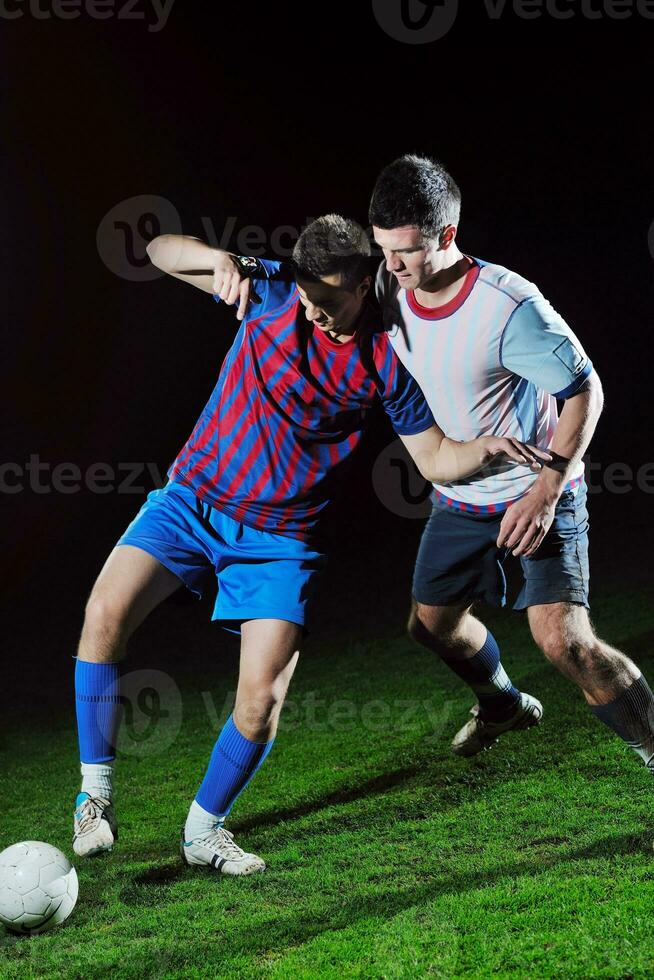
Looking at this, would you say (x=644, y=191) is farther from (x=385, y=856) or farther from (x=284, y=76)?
(x=385, y=856)

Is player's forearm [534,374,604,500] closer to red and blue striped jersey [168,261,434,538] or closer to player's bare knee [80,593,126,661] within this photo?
red and blue striped jersey [168,261,434,538]

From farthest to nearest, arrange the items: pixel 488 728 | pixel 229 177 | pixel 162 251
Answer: pixel 229 177, pixel 488 728, pixel 162 251

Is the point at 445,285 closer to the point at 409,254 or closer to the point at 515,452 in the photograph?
the point at 409,254

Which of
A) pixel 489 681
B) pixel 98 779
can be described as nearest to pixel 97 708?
pixel 98 779

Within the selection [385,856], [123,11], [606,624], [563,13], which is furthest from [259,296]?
[563,13]

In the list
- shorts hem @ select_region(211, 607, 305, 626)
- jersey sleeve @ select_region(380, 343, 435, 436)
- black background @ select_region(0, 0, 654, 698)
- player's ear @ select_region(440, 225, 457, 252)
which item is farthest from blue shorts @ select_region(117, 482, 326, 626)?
black background @ select_region(0, 0, 654, 698)

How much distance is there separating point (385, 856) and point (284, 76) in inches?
236

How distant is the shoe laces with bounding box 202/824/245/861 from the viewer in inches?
111

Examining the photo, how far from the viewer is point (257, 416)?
114 inches

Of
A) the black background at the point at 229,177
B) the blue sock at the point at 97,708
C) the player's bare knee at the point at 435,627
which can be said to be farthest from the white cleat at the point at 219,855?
the black background at the point at 229,177

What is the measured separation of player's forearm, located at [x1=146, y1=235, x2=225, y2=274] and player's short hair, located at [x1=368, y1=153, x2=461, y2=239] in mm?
435

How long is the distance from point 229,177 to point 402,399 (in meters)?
5.18

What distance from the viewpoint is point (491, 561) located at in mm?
3045

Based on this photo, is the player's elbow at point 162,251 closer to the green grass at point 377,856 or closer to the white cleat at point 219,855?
the white cleat at point 219,855
